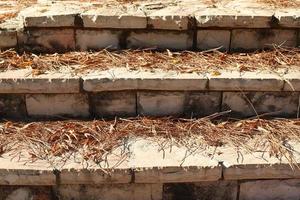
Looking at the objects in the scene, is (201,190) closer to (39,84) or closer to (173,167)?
(173,167)

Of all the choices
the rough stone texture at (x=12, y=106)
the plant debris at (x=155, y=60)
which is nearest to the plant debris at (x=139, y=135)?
the rough stone texture at (x=12, y=106)

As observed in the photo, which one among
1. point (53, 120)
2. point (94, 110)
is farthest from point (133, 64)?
point (53, 120)

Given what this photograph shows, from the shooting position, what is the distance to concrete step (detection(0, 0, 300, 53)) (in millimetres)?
3412

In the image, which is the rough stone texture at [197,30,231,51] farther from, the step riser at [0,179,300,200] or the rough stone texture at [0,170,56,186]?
the rough stone texture at [0,170,56,186]

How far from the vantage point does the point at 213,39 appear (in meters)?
3.52

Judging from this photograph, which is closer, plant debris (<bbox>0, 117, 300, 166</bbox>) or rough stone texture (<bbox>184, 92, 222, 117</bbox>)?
plant debris (<bbox>0, 117, 300, 166</bbox>)

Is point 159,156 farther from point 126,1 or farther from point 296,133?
point 126,1

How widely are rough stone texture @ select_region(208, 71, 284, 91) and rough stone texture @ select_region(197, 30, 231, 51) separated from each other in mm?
530

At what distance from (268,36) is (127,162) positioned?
1.70 m

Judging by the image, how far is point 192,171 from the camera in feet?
8.70

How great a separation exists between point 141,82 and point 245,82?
0.76 m

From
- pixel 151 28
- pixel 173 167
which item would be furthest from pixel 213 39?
Answer: pixel 173 167

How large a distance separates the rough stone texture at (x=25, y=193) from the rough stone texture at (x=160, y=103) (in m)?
0.89

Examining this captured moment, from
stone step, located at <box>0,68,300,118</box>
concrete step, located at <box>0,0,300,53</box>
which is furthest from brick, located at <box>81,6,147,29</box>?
stone step, located at <box>0,68,300,118</box>
